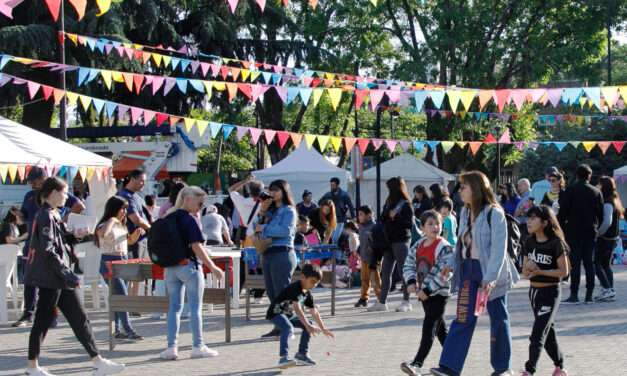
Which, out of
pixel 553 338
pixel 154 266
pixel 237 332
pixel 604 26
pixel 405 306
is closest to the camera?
pixel 553 338

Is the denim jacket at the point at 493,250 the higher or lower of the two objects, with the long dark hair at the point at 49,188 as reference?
lower

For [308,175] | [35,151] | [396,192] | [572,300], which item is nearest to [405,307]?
[396,192]

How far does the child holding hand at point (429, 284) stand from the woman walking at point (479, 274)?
1.21 ft

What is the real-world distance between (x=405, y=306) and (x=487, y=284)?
20.2 feet

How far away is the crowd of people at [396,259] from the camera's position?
7445 mm

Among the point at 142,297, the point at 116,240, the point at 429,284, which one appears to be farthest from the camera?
the point at 116,240

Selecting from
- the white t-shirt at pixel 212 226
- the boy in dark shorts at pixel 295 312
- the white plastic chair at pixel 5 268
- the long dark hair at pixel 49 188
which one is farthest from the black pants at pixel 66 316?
the white t-shirt at pixel 212 226

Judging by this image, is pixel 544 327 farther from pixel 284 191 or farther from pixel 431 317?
pixel 284 191

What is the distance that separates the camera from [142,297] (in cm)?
1000

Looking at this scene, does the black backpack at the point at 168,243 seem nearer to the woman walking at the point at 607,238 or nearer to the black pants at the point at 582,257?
the black pants at the point at 582,257

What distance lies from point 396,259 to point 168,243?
4808 millimetres

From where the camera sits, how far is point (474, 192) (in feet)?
24.5

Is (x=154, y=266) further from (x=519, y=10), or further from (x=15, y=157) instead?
(x=519, y=10)

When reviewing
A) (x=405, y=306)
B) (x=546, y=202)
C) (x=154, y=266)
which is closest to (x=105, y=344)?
(x=154, y=266)
